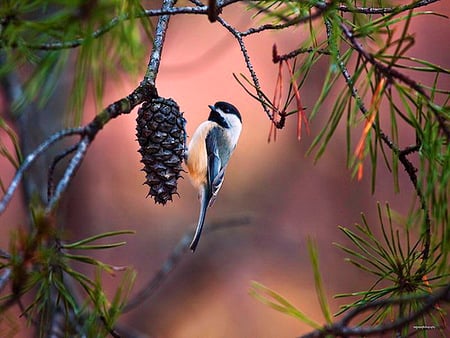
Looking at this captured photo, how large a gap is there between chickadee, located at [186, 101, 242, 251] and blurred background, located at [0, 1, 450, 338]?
26.2 inches

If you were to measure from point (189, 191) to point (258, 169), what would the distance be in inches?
8.7

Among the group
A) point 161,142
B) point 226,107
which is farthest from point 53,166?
point 226,107

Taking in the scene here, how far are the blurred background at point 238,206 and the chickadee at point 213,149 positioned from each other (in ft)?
2.19

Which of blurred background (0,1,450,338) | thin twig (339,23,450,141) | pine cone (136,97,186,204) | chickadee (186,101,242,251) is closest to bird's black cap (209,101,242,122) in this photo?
chickadee (186,101,242,251)

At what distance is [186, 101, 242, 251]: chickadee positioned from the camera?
1.10 meters

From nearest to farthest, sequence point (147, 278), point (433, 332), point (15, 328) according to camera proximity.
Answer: point (15, 328), point (433, 332), point (147, 278)

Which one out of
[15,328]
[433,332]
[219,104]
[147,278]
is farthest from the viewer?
[147,278]

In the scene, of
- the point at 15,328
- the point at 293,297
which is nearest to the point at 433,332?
the point at 293,297

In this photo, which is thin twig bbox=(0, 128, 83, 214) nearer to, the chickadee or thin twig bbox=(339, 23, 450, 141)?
thin twig bbox=(339, 23, 450, 141)

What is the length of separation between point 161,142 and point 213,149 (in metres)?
0.42

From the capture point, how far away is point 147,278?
1.83 meters

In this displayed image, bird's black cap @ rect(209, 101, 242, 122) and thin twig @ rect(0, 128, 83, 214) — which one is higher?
bird's black cap @ rect(209, 101, 242, 122)

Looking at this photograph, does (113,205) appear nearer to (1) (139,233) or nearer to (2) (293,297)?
(1) (139,233)

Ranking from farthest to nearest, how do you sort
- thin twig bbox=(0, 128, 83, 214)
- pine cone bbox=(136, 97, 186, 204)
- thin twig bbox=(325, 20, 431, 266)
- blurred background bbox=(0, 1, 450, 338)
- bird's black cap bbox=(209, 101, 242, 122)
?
blurred background bbox=(0, 1, 450, 338)
bird's black cap bbox=(209, 101, 242, 122)
pine cone bbox=(136, 97, 186, 204)
thin twig bbox=(325, 20, 431, 266)
thin twig bbox=(0, 128, 83, 214)
